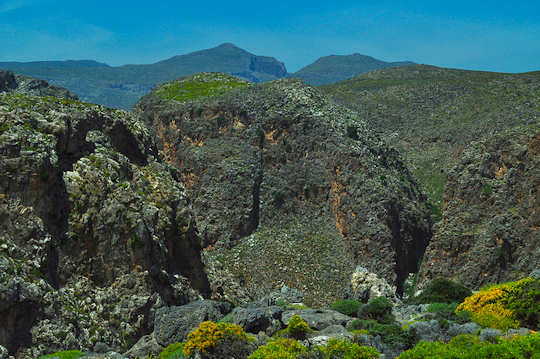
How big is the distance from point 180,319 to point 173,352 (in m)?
4.67

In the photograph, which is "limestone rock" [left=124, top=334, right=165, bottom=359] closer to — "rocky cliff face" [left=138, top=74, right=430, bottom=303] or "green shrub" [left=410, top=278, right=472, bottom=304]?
"rocky cliff face" [left=138, top=74, right=430, bottom=303]

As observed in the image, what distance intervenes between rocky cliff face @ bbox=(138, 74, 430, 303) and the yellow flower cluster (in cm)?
2954

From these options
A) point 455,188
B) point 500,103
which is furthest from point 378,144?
point 500,103

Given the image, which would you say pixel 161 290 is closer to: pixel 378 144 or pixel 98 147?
pixel 98 147

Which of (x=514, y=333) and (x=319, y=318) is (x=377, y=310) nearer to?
(x=319, y=318)

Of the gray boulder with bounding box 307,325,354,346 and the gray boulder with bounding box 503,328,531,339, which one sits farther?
the gray boulder with bounding box 307,325,354,346

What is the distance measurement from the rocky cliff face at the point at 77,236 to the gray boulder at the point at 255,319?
10.1 meters

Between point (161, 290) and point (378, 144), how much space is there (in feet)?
171

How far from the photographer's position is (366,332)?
103 feet

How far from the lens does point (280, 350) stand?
25.9 m

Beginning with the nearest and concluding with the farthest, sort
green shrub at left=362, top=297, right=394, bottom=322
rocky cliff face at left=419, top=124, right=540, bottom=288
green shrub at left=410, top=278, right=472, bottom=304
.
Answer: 1. green shrub at left=362, top=297, right=394, bottom=322
2. green shrub at left=410, top=278, right=472, bottom=304
3. rocky cliff face at left=419, top=124, right=540, bottom=288

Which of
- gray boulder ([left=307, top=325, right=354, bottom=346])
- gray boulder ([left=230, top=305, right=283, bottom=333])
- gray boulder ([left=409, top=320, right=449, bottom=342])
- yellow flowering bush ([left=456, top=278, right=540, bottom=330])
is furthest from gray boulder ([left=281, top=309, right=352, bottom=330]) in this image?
yellow flowering bush ([left=456, top=278, right=540, bottom=330])

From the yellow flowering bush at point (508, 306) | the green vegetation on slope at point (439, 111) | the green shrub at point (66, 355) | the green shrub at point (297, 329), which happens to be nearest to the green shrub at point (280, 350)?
the green shrub at point (297, 329)

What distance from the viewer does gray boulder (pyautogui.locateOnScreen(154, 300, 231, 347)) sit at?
34.2 metres
